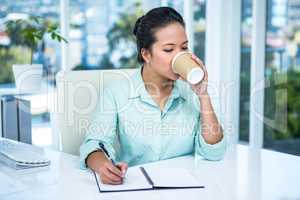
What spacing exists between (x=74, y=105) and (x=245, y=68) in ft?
6.17

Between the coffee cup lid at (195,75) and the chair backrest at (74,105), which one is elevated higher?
the coffee cup lid at (195,75)

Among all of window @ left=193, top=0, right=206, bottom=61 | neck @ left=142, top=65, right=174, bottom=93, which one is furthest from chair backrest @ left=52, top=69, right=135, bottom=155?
window @ left=193, top=0, right=206, bottom=61

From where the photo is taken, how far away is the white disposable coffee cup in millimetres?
1209

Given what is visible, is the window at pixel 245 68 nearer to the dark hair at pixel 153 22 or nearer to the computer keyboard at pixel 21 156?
the dark hair at pixel 153 22

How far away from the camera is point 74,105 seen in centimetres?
155

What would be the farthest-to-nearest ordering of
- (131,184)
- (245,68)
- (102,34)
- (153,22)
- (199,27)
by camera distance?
(199,27) < (102,34) < (245,68) < (153,22) < (131,184)

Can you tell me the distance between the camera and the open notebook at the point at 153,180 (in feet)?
3.60

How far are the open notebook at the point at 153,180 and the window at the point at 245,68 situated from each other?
78.3 inches

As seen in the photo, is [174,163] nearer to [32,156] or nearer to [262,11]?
[32,156]

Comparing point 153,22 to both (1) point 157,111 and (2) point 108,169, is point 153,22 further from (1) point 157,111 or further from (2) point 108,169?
(2) point 108,169

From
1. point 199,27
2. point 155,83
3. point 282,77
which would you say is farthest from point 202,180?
point 199,27

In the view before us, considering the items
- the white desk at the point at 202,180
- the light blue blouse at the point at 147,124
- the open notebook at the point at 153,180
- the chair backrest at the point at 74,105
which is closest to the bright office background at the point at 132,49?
the chair backrest at the point at 74,105

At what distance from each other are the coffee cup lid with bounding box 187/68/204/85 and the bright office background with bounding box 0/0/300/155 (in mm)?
1695

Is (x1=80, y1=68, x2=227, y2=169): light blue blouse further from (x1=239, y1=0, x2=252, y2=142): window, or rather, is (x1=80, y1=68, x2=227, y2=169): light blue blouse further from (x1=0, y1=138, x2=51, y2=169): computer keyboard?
(x1=239, y1=0, x2=252, y2=142): window
